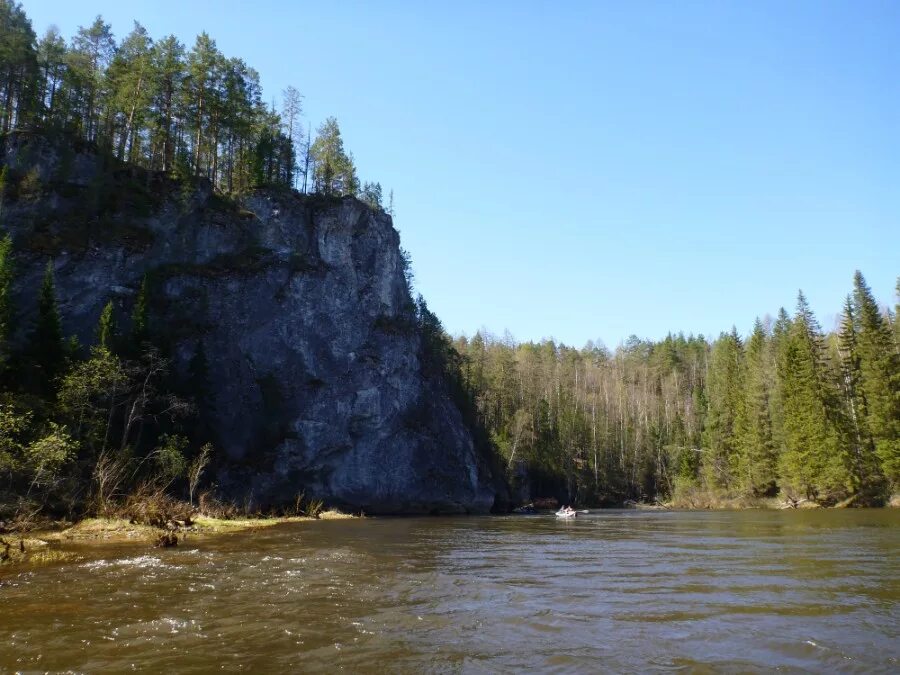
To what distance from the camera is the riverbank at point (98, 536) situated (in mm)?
17652

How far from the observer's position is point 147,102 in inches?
2045

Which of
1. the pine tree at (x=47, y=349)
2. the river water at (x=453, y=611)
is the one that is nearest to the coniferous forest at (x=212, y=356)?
the pine tree at (x=47, y=349)

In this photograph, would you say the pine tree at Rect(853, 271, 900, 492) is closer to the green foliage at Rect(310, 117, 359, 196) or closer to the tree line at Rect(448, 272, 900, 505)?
the tree line at Rect(448, 272, 900, 505)

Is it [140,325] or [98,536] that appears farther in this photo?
[140,325]

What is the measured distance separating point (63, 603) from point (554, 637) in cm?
952

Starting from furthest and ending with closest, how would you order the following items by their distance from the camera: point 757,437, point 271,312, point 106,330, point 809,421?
point 757,437
point 809,421
point 271,312
point 106,330

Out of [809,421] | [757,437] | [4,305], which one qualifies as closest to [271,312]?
[4,305]

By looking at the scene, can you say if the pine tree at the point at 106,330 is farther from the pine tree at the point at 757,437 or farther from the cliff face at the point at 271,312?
the pine tree at the point at 757,437

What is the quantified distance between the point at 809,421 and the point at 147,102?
214 feet

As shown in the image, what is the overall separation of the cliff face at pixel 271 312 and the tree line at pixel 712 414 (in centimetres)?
2119

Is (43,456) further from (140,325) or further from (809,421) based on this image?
(809,421)

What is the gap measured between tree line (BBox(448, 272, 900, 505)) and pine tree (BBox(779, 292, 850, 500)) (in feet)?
0.41

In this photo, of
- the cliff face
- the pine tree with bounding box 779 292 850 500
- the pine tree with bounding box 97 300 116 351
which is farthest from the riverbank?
the pine tree with bounding box 779 292 850 500

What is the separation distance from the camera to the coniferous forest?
30703 mm
